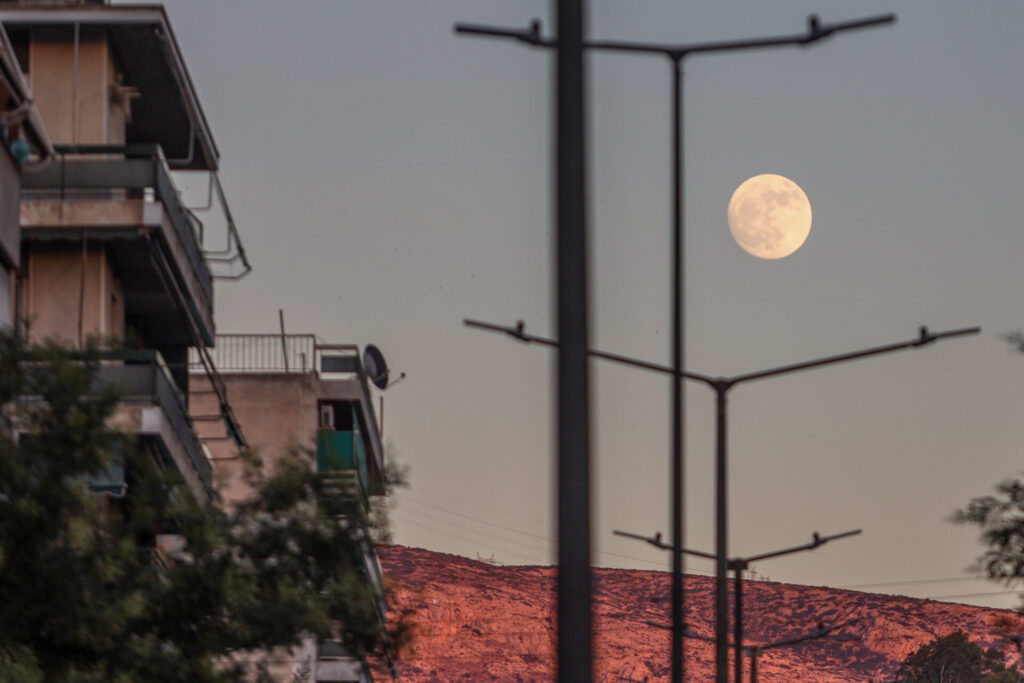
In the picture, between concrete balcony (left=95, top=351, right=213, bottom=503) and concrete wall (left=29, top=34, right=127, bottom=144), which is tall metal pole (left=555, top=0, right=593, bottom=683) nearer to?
concrete balcony (left=95, top=351, right=213, bottom=503)

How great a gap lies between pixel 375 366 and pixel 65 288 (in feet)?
93.5

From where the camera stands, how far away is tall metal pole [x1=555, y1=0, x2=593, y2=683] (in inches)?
350

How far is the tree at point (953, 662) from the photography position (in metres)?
146

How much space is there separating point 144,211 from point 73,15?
299 centimetres

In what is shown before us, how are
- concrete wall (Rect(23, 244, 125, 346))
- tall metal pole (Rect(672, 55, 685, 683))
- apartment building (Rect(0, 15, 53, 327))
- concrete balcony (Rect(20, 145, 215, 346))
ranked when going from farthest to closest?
1. concrete wall (Rect(23, 244, 125, 346))
2. concrete balcony (Rect(20, 145, 215, 346))
3. apartment building (Rect(0, 15, 53, 327))
4. tall metal pole (Rect(672, 55, 685, 683))

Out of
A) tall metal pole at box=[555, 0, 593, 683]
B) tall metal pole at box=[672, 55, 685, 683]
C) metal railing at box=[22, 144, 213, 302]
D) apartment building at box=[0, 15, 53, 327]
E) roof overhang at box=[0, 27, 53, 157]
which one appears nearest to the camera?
tall metal pole at box=[555, 0, 593, 683]

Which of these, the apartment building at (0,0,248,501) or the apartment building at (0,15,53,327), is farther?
the apartment building at (0,0,248,501)

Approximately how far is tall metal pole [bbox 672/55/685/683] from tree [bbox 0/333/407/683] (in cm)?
612

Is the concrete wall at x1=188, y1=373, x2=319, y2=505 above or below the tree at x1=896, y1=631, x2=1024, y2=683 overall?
below

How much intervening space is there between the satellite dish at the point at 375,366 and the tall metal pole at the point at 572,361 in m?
48.9

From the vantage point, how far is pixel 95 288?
3098cm

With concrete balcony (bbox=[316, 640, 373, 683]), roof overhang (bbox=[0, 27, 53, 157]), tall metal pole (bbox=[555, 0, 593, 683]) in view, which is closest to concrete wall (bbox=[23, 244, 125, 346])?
roof overhang (bbox=[0, 27, 53, 157])

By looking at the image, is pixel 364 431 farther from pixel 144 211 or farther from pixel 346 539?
pixel 346 539

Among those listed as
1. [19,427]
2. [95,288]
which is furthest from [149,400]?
[19,427]
